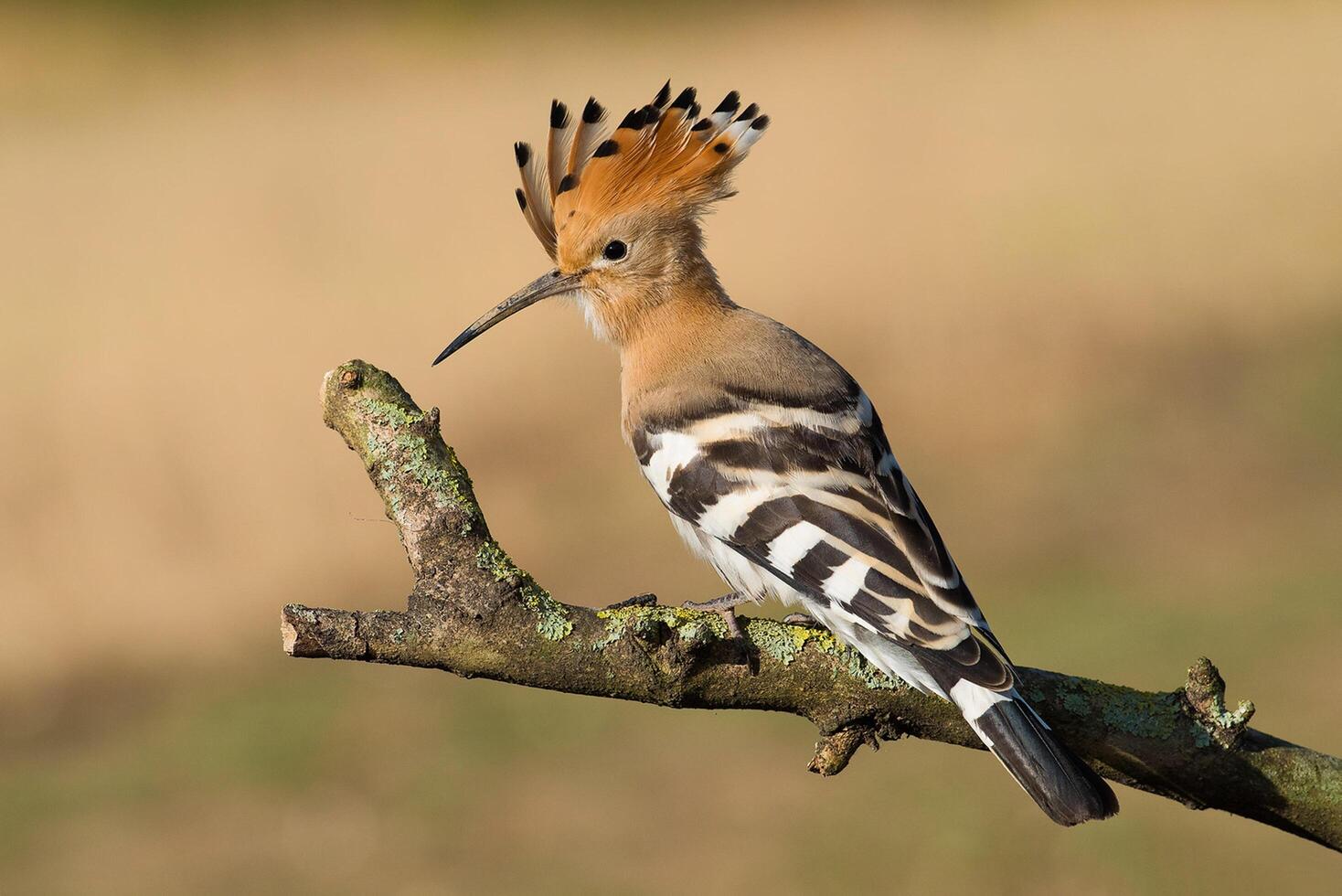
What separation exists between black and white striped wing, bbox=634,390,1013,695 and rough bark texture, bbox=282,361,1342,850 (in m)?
0.09

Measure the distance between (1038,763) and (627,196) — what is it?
1.33 metres

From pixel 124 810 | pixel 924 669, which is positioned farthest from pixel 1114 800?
pixel 124 810

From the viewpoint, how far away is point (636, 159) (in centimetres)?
279

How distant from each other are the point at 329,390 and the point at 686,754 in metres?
2.74

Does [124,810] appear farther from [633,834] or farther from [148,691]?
[633,834]

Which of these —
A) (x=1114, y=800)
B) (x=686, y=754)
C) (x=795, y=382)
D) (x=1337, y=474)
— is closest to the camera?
(x=1114, y=800)

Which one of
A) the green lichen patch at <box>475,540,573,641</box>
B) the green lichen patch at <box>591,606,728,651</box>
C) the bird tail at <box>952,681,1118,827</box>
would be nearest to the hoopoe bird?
the bird tail at <box>952,681,1118,827</box>

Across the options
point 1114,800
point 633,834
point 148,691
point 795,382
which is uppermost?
point 795,382

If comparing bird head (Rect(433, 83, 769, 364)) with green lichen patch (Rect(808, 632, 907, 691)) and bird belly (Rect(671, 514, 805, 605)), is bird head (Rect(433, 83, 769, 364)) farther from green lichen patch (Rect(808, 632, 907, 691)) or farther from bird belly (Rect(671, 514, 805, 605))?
green lichen patch (Rect(808, 632, 907, 691))

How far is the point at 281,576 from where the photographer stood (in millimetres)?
4953

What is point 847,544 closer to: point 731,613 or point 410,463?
point 731,613

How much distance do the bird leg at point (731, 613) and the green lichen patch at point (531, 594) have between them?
221 mm

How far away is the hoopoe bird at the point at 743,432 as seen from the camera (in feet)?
6.66

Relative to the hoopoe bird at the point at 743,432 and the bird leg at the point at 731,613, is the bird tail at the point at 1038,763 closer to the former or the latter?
the hoopoe bird at the point at 743,432
